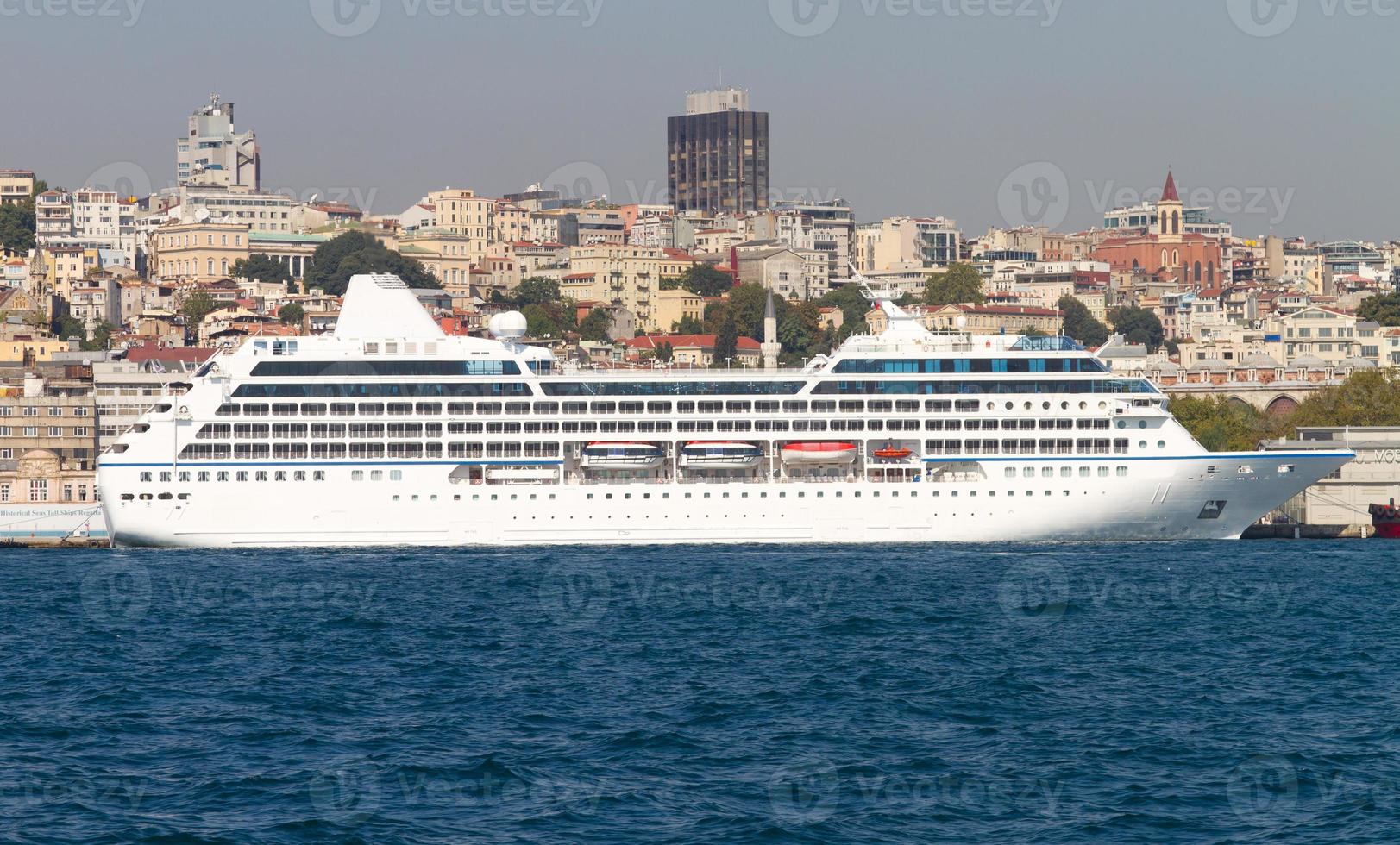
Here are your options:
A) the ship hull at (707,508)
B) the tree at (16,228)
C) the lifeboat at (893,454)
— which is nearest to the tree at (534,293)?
the tree at (16,228)

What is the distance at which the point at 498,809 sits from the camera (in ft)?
78.5

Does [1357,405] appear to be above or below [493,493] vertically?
above

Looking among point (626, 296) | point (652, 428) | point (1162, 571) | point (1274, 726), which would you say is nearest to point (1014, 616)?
point (1162, 571)

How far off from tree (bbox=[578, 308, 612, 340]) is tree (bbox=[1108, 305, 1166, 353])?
33.4 m

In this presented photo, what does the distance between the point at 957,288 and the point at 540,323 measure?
31.8 metres

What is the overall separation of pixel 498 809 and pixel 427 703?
6818 mm

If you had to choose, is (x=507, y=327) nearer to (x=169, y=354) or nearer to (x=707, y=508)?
(x=707, y=508)

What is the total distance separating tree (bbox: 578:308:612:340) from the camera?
405 feet

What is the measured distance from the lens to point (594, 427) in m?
53.7

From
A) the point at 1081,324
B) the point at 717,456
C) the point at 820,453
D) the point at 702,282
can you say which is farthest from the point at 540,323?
the point at 820,453

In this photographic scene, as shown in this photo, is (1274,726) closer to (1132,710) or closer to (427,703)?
(1132,710)

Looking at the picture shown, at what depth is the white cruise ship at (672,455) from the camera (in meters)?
52.5

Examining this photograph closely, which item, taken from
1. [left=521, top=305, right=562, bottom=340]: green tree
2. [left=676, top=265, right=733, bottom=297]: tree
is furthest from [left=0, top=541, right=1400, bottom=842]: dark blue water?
[left=676, top=265, right=733, bottom=297]: tree

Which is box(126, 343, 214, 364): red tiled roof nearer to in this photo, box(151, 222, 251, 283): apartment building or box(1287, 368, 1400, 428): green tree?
box(1287, 368, 1400, 428): green tree
